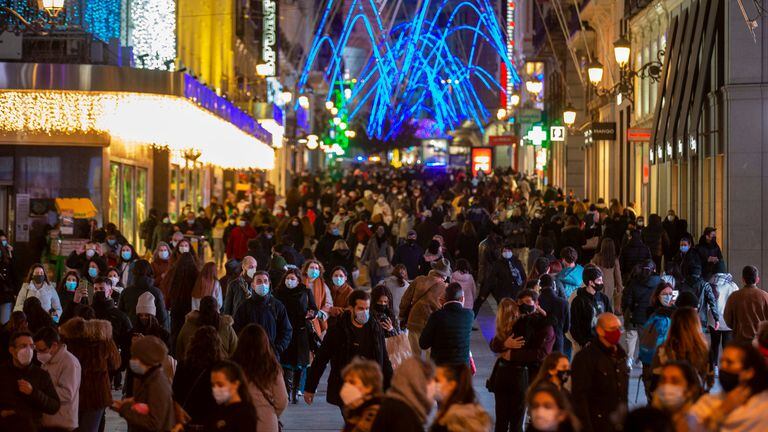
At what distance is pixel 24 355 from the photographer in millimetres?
9336

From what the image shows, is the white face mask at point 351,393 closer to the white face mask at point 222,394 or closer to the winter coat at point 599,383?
the white face mask at point 222,394

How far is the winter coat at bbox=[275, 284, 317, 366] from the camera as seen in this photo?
14383mm

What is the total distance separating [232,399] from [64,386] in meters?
2.30

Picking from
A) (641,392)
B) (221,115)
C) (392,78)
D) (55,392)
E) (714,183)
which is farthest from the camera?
(392,78)

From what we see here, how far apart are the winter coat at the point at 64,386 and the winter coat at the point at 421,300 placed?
200 inches

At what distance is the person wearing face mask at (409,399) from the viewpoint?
7367 millimetres

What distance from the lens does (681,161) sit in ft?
101

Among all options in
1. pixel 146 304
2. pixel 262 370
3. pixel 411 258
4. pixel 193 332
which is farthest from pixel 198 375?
pixel 411 258

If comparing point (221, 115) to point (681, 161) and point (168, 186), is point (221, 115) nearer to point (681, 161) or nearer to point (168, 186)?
point (168, 186)

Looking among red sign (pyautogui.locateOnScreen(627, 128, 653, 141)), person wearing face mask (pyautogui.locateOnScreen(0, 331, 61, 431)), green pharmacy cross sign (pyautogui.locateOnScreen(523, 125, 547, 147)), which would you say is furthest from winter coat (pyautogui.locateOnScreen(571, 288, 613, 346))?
green pharmacy cross sign (pyautogui.locateOnScreen(523, 125, 547, 147))

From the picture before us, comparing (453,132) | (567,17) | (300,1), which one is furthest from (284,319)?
(453,132)

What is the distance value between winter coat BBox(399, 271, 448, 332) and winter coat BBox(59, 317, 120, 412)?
4.28 metres

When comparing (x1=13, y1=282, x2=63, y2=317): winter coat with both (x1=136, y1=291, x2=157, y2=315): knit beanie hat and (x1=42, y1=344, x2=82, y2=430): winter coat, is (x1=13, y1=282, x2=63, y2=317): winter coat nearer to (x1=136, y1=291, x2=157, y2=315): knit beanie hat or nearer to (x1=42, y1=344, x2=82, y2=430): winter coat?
(x1=136, y1=291, x2=157, y2=315): knit beanie hat

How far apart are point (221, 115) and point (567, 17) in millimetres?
24734
